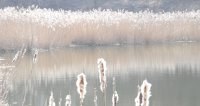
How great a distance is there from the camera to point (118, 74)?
27.0 feet

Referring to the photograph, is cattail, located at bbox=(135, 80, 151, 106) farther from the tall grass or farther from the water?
the tall grass

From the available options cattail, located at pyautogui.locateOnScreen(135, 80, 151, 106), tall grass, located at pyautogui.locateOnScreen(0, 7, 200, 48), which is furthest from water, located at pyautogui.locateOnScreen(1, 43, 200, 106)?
cattail, located at pyautogui.locateOnScreen(135, 80, 151, 106)

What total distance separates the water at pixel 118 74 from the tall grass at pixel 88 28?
0.57 metres

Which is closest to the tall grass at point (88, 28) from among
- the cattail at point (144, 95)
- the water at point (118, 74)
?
the water at point (118, 74)

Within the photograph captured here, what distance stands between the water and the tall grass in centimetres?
57

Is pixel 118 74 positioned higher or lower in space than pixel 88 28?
lower

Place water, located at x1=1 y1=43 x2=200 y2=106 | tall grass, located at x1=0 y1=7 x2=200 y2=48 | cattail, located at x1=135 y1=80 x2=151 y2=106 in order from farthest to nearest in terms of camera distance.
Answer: tall grass, located at x1=0 y1=7 x2=200 y2=48 < water, located at x1=1 y1=43 x2=200 y2=106 < cattail, located at x1=135 y1=80 x2=151 y2=106

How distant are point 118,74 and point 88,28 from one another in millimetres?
5065

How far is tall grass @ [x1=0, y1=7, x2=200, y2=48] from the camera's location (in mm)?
11836

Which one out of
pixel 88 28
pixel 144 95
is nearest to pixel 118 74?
pixel 88 28

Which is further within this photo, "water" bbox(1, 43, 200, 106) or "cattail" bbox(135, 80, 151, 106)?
"water" bbox(1, 43, 200, 106)

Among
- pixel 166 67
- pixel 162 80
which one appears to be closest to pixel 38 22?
pixel 166 67

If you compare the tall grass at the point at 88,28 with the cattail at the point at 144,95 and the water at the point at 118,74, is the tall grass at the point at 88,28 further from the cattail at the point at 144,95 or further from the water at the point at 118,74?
the cattail at the point at 144,95

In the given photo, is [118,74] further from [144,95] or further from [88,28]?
[144,95]
